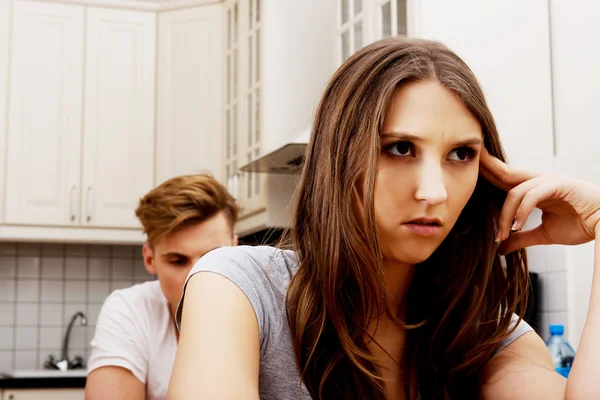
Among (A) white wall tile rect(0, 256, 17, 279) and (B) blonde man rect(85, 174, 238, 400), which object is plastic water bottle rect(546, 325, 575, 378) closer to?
(B) blonde man rect(85, 174, 238, 400)

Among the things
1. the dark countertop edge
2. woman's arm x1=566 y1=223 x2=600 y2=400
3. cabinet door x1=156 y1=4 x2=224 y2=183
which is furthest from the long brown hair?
cabinet door x1=156 y1=4 x2=224 y2=183

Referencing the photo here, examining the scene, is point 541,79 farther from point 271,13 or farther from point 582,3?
point 271,13

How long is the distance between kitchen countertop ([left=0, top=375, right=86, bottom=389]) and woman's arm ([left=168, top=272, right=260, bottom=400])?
2409 millimetres

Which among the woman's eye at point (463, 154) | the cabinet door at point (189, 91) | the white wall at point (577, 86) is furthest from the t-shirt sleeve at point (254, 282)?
the cabinet door at point (189, 91)

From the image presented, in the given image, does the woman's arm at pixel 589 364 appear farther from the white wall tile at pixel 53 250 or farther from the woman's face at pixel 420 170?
the white wall tile at pixel 53 250

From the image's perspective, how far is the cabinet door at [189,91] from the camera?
360cm

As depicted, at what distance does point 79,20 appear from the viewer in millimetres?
3604

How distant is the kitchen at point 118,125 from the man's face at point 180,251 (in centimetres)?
66

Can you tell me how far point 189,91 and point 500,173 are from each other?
A: 2.76 m

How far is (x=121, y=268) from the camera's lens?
3.96 m

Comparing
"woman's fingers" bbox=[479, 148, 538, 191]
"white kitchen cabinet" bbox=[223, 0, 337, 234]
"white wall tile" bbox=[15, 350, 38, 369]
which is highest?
"white kitchen cabinet" bbox=[223, 0, 337, 234]

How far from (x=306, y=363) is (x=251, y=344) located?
7 centimetres

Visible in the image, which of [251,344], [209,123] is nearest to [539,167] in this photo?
[251,344]

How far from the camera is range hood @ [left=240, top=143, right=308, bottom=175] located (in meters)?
2.65
